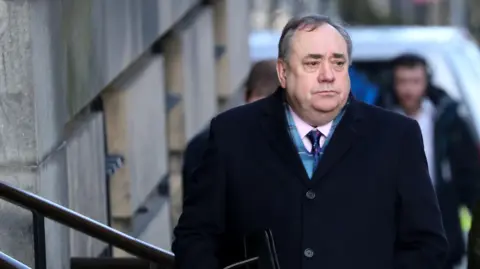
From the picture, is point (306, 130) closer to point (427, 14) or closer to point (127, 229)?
point (127, 229)

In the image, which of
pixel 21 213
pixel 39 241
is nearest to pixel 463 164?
pixel 21 213

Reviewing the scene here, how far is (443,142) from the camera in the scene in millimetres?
7605

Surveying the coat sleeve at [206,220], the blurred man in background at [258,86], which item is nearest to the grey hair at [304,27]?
the coat sleeve at [206,220]

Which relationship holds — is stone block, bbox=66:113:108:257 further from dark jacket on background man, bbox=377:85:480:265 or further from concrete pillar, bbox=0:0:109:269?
dark jacket on background man, bbox=377:85:480:265

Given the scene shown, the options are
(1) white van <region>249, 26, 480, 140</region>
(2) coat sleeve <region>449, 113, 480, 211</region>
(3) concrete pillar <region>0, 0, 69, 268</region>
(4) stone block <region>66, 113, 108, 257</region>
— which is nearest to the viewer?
(3) concrete pillar <region>0, 0, 69, 268</region>

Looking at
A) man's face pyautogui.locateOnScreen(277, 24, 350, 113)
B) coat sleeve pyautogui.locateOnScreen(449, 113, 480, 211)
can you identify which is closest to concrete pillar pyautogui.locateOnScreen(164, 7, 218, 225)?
coat sleeve pyautogui.locateOnScreen(449, 113, 480, 211)

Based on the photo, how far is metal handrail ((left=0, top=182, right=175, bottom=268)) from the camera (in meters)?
4.48

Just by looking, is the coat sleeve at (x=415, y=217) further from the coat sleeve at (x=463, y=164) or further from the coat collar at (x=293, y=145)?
the coat sleeve at (x=463, y=164)


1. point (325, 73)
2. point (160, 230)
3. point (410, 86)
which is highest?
point (325, 73)

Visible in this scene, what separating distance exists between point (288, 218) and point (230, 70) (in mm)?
7886

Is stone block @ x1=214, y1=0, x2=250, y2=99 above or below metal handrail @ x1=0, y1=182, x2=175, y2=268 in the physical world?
above

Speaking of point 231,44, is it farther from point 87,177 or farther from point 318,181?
point 318,181

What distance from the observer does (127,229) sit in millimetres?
6977

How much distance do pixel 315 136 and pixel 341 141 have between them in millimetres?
→ 82
